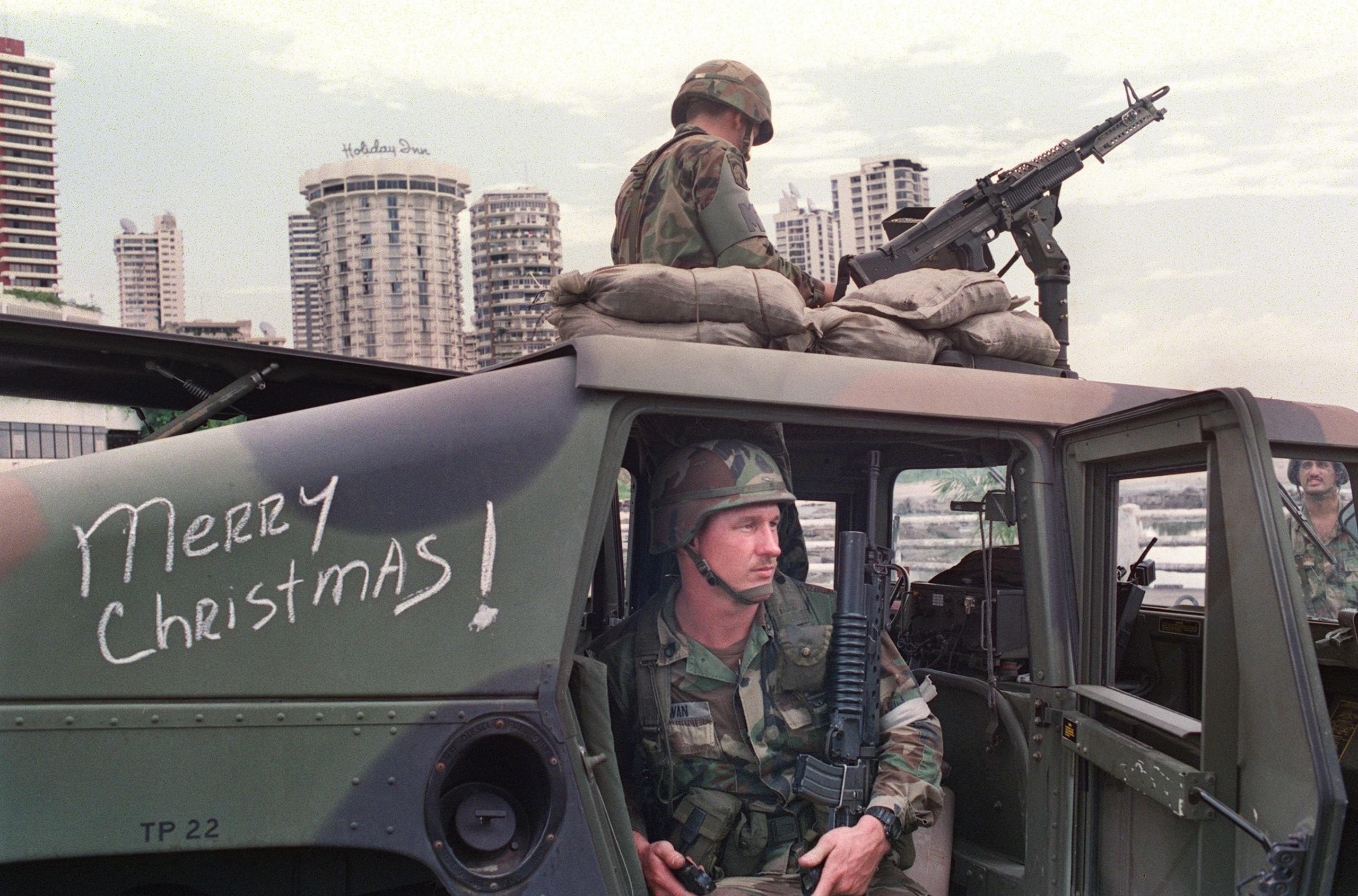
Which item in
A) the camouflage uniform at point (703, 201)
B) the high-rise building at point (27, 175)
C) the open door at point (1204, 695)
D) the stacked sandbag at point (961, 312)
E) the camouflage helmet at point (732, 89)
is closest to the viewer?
the open door at point (1204, 695)

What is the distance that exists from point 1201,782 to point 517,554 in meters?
1.49

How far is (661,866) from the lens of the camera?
9.64 feet

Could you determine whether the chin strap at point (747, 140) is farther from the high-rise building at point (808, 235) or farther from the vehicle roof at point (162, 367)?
the high-rise building at point (808, 235)

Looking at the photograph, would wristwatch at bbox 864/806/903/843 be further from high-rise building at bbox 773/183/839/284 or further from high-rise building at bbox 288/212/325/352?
high-rise building at bbox 288/212/325/352

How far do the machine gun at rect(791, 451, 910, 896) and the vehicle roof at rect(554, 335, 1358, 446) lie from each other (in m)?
0.48

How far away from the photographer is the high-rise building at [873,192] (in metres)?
24.6

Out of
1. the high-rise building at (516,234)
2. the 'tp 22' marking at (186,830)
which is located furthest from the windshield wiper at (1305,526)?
the high-rise building at (516,234)

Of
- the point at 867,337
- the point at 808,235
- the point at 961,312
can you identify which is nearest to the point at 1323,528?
the point at 961,312

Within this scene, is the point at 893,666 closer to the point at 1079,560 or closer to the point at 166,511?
the point at 1079,560

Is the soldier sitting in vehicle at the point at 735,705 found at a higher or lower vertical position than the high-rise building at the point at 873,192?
lower

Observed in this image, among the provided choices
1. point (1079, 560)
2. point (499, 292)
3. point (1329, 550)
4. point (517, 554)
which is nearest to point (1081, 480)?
point (1079, 560)

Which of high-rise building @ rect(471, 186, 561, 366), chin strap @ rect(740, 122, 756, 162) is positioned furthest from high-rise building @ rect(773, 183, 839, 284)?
chin strap @ rect(740, 122, 756, 162)

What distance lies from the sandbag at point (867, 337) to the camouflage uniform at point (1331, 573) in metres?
1.02

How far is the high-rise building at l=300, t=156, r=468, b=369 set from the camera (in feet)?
228
